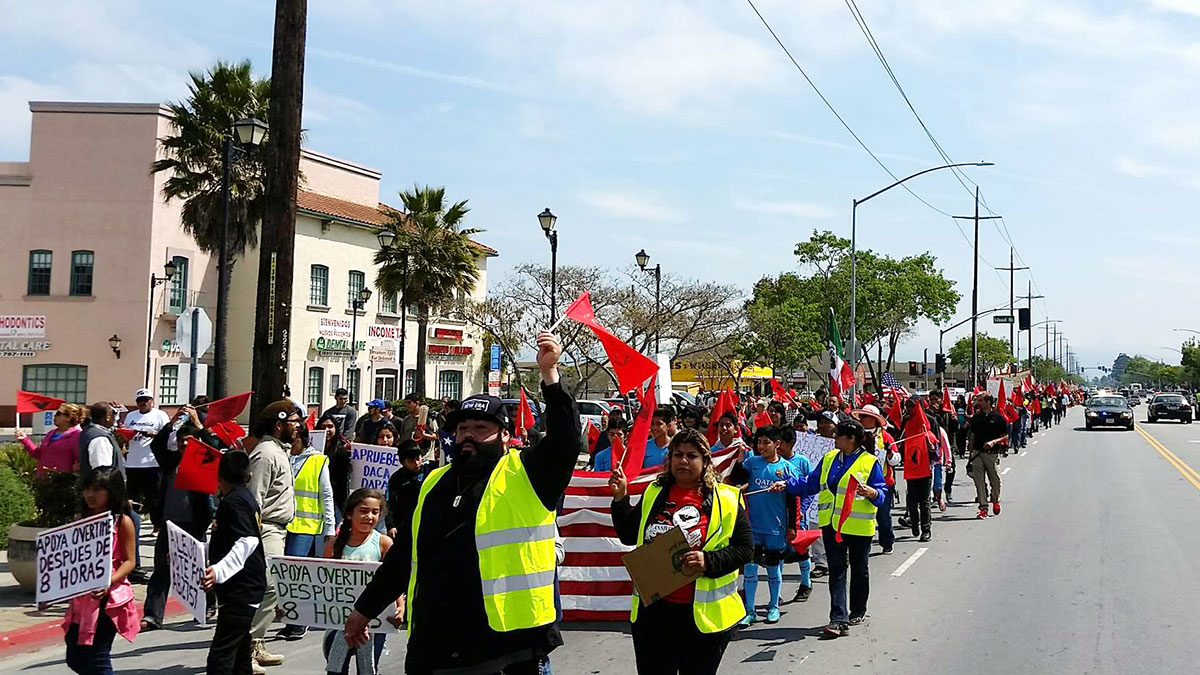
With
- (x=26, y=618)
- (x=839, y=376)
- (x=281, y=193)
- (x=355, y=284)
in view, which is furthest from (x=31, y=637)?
(x=355, y=284)

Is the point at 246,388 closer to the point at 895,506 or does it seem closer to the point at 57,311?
the point at 57,311

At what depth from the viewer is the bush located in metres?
11.9

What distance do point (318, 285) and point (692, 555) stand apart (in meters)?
38.4

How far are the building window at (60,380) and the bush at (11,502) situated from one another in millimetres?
26155

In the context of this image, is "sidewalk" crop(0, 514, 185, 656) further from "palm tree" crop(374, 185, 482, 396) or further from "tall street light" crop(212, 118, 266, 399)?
"palm tree" crop(374, 185, 482, 396)

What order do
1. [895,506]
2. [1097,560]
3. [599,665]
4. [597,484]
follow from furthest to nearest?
[895,506]
[1097,560]
[597,484]
[599,665]

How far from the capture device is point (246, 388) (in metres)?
40.8

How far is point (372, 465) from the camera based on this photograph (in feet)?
34.4

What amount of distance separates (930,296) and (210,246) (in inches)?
1911

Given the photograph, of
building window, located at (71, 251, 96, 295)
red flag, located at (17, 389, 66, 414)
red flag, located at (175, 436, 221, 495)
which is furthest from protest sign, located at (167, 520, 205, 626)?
building window, located at (71, 251, 96, 295)

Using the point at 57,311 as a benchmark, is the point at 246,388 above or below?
below

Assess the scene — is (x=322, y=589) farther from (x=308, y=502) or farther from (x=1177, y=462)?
(x=1177, y=462)

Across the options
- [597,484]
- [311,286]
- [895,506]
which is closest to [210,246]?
[311,286]

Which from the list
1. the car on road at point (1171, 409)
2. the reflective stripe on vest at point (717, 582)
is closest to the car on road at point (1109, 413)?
the car on road at point (1171, 409)
